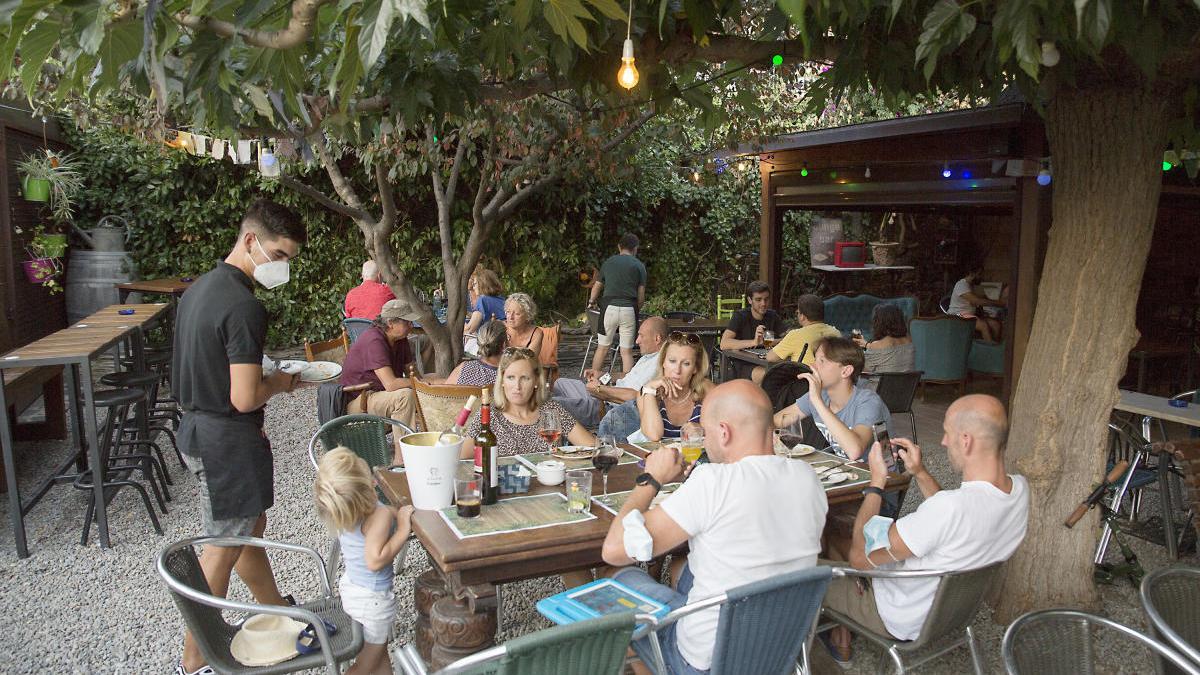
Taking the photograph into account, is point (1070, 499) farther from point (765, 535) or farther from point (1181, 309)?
point (1181, 309)

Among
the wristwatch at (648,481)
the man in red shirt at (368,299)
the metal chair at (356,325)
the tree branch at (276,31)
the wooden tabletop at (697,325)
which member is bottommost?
the wooden tabletop at (697,325)

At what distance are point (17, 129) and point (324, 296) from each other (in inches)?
164

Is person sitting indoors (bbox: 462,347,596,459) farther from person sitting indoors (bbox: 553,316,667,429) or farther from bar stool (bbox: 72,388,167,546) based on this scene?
bar stool (bbox: 72,388,167,546)

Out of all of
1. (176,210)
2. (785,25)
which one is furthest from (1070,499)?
(176,210)

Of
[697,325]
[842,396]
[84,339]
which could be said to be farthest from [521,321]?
[697,325]

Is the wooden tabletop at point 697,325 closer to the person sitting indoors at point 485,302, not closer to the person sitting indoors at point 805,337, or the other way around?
the person sitting indoors at point 485,302

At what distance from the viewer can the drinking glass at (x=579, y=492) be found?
2967 millimetres

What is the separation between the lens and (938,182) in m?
8.55

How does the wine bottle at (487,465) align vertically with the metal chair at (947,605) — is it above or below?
above

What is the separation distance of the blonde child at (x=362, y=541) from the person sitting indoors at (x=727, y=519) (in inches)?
30.9

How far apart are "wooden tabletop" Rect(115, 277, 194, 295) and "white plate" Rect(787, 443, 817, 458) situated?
7825mm

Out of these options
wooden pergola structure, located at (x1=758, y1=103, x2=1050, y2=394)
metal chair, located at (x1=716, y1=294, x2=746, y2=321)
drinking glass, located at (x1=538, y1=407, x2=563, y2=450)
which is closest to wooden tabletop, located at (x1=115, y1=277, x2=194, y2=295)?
metal chair, located at (x1=716, y1=294, x2=746, y2=321)

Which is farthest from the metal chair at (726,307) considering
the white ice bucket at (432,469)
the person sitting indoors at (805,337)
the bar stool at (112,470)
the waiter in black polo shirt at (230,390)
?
the white ice bucket at (432,469)

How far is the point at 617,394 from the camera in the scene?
504 centimetres
